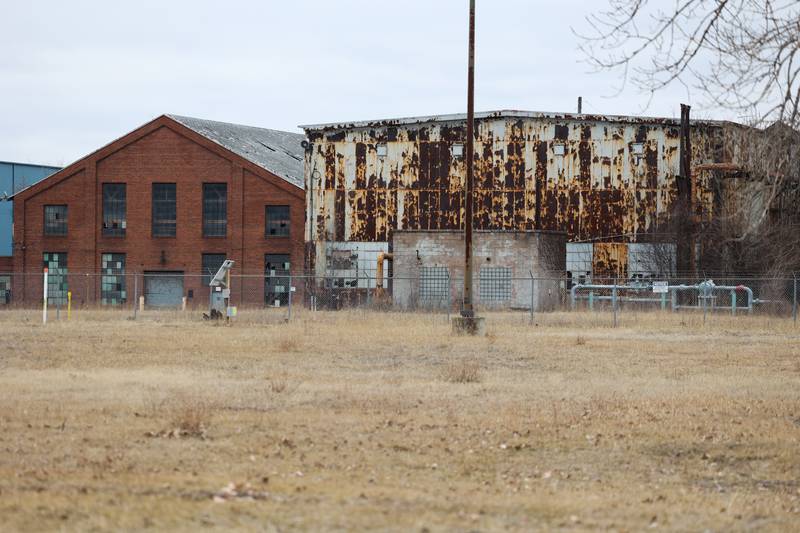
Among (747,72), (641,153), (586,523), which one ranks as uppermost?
(641,153)

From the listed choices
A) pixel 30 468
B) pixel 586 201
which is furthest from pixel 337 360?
pixel 586 201

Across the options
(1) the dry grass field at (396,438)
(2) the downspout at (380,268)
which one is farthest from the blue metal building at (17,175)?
(1) the dry grass field at (396,438)

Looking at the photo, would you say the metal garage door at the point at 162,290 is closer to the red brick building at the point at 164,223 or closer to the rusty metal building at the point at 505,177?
the red brick building at the point at 164,223

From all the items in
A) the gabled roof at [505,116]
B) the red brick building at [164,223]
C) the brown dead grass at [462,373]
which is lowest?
the brown dead grass at [462,373]

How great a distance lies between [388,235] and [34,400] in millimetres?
35186

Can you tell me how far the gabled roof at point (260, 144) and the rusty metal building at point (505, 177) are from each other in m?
7.64

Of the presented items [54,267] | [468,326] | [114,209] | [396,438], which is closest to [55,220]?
[54,267]

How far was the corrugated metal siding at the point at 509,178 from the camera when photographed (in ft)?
160

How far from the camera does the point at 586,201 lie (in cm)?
4934

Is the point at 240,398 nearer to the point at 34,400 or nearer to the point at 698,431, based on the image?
the point at 34,400

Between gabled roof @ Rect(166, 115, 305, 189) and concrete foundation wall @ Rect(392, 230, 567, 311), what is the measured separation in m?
12.7

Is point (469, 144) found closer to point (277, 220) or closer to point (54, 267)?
point (277, 220)

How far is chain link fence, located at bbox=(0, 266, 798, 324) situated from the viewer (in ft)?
137

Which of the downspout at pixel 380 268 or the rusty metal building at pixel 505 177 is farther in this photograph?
the downspout at pixel 380 268
